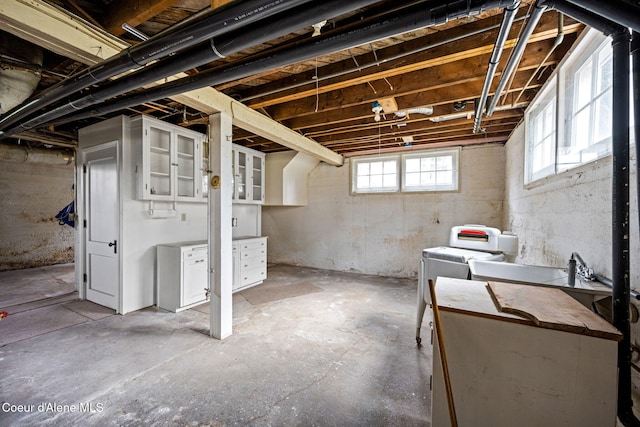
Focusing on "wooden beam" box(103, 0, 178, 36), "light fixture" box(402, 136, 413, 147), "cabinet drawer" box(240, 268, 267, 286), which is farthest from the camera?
"cabinet drawer" box(240, 268, 267, 286)

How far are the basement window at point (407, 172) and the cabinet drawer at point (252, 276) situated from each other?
2449mm

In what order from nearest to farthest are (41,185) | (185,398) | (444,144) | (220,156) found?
1. (185,398)
2. (220,156)
3. (444,144)
4. (41,185)

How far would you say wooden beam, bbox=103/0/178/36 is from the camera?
149 centimetres

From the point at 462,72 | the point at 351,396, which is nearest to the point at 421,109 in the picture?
the point at 462,72

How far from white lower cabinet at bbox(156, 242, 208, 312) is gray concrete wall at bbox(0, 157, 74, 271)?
451 cm

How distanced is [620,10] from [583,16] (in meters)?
0.33

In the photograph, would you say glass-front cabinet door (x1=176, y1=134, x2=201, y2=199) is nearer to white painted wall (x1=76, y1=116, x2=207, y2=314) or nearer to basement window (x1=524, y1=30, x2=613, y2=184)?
white painted wall (x1=76, y1=116, x2=207, y2=314)

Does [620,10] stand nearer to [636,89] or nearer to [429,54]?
[636,89]

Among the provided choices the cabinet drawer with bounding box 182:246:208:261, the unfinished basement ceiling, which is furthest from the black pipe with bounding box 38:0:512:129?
the cabinet drawer with bounding box 182:246:208:261

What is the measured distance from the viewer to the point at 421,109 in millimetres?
3086

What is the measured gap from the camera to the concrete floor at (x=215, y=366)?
67.1 inches

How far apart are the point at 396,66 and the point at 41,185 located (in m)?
7.66

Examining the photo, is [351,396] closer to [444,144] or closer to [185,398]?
[185,398]

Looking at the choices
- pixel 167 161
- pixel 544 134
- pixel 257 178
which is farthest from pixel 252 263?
pixel 544 134
